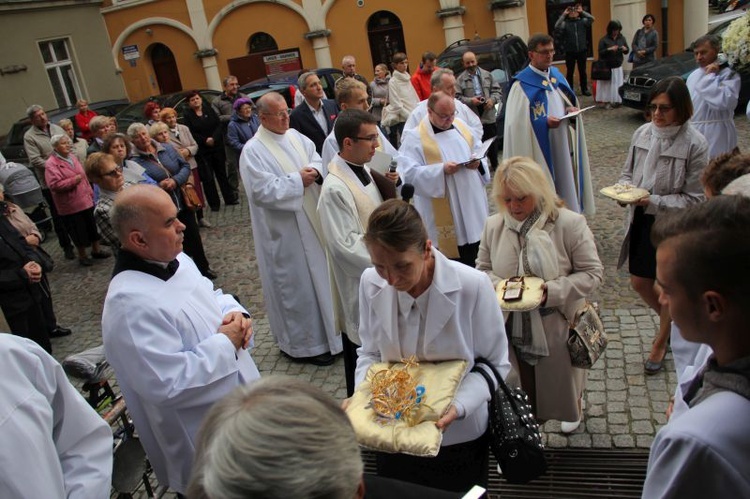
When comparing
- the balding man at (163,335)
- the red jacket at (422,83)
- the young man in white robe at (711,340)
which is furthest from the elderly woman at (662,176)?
the red jacket at (422,83)

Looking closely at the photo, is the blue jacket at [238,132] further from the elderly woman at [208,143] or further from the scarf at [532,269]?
the scarf at [532,269]

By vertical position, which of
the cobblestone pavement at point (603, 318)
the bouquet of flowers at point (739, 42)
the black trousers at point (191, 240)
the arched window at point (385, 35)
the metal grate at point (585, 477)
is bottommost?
the metal grate at point (585, 477)

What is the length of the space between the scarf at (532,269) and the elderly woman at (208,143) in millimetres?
7840

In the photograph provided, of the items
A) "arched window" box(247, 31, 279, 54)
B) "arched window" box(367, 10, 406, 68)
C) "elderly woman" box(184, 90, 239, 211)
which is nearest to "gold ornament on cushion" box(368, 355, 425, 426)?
"elderly woman" box(184, 90, 239, 211)

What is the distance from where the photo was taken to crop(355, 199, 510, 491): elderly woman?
8.20 feet

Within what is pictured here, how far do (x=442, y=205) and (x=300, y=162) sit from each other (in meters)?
1.33

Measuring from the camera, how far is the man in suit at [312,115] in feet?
21.8

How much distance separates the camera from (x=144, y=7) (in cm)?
2089

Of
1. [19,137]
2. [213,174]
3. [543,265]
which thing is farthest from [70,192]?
[543,265]

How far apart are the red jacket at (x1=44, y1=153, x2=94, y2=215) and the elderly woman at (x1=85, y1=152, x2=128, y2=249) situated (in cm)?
276

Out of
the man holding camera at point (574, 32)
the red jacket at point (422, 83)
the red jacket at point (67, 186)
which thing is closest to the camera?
the red jacket at point (67, 186)

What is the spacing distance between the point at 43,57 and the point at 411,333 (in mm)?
21200

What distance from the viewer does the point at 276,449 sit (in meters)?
1.28

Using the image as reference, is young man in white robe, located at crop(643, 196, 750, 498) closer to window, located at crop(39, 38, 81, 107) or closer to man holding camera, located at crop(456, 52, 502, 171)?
man holding camera, located at crop(456, 52, 502, 171)
